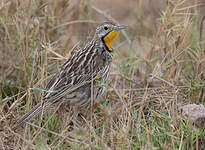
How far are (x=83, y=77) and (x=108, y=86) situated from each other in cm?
36

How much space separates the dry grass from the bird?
15 centimetres

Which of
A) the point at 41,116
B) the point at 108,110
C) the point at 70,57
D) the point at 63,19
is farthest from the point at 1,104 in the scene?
the point at 63,19

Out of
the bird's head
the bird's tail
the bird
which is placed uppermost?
the bird's head

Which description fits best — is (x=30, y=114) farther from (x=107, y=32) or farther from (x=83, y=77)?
(x=107, y=32)

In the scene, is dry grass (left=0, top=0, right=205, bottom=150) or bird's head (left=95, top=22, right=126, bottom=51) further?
bird's head (left=95, top=22, right=126, bottom=51)

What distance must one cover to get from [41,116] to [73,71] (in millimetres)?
752

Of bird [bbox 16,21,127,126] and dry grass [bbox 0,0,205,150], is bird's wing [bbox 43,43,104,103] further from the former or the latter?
dry grass [bbox 0,0,205,150]

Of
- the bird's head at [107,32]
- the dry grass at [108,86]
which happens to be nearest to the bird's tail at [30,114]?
the dry grass at [108,86]

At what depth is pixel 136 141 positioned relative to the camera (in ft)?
12.9

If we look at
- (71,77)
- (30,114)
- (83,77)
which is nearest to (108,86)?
(83,77)

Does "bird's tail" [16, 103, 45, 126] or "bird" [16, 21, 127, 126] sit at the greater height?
"bird" [16, 21, 127, 126]

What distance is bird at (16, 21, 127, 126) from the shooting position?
432 cm

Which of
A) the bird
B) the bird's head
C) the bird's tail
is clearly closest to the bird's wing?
the bird

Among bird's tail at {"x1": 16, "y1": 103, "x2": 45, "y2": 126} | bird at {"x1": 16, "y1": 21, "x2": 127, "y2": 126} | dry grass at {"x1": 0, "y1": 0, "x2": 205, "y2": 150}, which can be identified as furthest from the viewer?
bird at {"x1": 16, "y1": 21, "x2": 127, "y2": 126}
